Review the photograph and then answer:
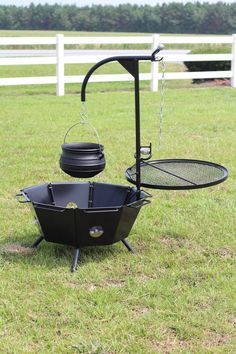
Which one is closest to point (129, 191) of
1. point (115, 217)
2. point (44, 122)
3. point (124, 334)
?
point (115, 217)

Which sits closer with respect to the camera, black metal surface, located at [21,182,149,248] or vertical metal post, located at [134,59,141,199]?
black metal surface, located at [21,182,149,248]

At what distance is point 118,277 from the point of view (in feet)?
12.3

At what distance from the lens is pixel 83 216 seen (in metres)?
3.70

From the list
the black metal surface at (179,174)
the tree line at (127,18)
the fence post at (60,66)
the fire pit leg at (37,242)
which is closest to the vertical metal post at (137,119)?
the black metal surface at (179,174)

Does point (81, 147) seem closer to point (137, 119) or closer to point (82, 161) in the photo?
point (82, 161)

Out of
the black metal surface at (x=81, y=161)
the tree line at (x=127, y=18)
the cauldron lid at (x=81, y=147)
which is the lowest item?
the black metal surface at (x=81, y=161)

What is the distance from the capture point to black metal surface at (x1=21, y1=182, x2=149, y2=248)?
3.71 m

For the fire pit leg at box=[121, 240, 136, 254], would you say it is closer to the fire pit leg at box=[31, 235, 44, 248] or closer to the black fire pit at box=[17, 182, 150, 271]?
the black fire pit at box=[17, 182, 150, 271]

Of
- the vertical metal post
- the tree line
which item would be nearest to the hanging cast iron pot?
the vertical metal post

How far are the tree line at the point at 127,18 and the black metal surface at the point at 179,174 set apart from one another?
240 ft

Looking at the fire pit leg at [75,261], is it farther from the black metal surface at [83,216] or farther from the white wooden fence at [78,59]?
the white wooden fence at [78,59]

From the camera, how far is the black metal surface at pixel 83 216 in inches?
146

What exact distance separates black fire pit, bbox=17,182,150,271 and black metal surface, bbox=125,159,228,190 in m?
0.17

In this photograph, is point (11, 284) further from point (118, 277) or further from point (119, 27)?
point (119, 27)
